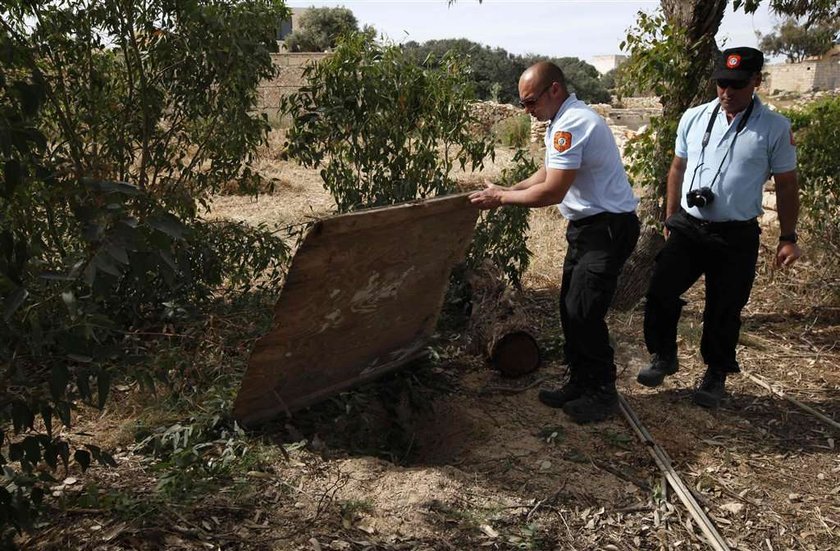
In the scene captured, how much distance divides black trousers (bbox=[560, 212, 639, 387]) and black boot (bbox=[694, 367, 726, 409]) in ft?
1.96

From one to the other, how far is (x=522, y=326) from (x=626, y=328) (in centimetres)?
120

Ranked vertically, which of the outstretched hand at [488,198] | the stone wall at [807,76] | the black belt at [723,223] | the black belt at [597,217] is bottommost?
the black belt at [723,223]

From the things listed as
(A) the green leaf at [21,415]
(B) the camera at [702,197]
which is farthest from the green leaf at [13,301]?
(B) the camera at [702,197]

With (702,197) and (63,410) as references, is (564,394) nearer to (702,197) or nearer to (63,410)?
(702,197)

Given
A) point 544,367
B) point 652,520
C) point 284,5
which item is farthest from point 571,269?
point 284,5

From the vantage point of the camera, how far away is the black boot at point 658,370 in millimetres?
4570

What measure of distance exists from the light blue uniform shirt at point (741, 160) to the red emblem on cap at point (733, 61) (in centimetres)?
24

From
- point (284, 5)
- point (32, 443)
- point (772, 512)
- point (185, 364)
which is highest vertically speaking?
point (284, 5)

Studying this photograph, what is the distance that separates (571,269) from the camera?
4.15 meters

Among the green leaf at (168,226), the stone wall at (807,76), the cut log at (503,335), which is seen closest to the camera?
the green leaf at (168,226)

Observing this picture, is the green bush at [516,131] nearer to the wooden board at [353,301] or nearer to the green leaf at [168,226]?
the wooden board at [353,301]

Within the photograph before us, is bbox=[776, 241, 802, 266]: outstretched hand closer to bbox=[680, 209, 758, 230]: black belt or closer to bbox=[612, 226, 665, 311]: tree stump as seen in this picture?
bbox=[680, 209, 758, 230]: black belt

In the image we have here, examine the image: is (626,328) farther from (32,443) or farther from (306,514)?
(32,443)

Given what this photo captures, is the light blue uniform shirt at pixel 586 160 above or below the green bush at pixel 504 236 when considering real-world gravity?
above
